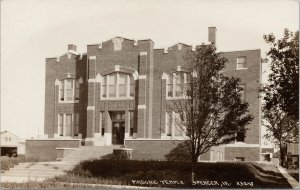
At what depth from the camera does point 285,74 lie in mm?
17922

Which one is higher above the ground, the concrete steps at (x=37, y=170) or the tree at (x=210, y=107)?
the tree at (x=210, y=107)

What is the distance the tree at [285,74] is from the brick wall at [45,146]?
1548cm

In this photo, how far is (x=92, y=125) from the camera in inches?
1220

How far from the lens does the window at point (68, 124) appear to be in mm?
32266

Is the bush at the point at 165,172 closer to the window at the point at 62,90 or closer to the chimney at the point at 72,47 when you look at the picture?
the window at the point at 62,90

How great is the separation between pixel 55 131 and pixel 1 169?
9926 millimetres

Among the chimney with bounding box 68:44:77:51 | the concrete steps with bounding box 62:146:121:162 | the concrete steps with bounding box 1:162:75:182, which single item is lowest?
the concrete steps with bounding box 1:162:75:182

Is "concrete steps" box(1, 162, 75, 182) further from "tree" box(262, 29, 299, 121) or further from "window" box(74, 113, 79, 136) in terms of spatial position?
"tree" box(262, 29, 299, 121)

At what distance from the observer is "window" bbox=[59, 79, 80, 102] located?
32.7m

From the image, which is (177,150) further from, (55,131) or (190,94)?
(55,131)

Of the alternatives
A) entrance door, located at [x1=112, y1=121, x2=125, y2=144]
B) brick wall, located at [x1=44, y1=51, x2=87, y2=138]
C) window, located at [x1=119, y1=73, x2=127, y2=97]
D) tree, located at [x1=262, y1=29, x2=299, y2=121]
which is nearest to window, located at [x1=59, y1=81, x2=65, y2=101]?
brick wall, located at [x1=44, y1=51, x2=87, y2=138]

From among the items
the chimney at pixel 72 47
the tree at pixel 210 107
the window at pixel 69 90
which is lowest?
the tree at pixel 210 107

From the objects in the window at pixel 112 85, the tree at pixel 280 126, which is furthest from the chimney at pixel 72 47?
the tree at pixel 280 126

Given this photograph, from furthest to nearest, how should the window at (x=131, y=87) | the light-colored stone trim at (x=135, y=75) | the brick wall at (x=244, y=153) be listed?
the brick wall at (x=244, y=153) → the window at (x=131, y=87) → the light-colored stone trim at (x=135, y=75)
